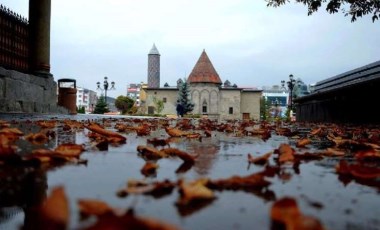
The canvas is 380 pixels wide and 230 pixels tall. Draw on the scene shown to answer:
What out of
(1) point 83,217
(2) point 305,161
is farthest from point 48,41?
(1) point 83,217

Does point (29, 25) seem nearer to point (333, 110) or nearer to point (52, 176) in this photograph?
point (333, 110)

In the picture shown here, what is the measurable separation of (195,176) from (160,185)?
0.29 metres

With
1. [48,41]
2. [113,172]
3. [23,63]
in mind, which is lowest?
[113,172]

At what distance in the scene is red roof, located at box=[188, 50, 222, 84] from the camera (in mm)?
69188

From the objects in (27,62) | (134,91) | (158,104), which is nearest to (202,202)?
(27,62)

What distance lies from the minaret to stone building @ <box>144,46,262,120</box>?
19738 millimetres

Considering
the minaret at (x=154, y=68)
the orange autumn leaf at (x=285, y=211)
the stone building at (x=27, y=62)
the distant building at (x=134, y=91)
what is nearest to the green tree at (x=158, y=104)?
the minaret at (x=154, y=68)

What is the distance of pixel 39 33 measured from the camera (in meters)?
11.0

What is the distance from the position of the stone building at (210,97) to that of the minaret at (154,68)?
19738 mm

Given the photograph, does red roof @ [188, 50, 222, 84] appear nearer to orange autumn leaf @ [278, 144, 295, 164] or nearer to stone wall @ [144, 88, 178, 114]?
stone wall @ [144, 88, 178, 114]

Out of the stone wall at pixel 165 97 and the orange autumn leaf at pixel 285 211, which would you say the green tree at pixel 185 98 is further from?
the orange autumn leaf at pixel 285 211

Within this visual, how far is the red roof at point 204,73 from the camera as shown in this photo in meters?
69.2

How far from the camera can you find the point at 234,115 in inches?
2876

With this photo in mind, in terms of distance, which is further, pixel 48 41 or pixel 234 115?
pixel 234 115
